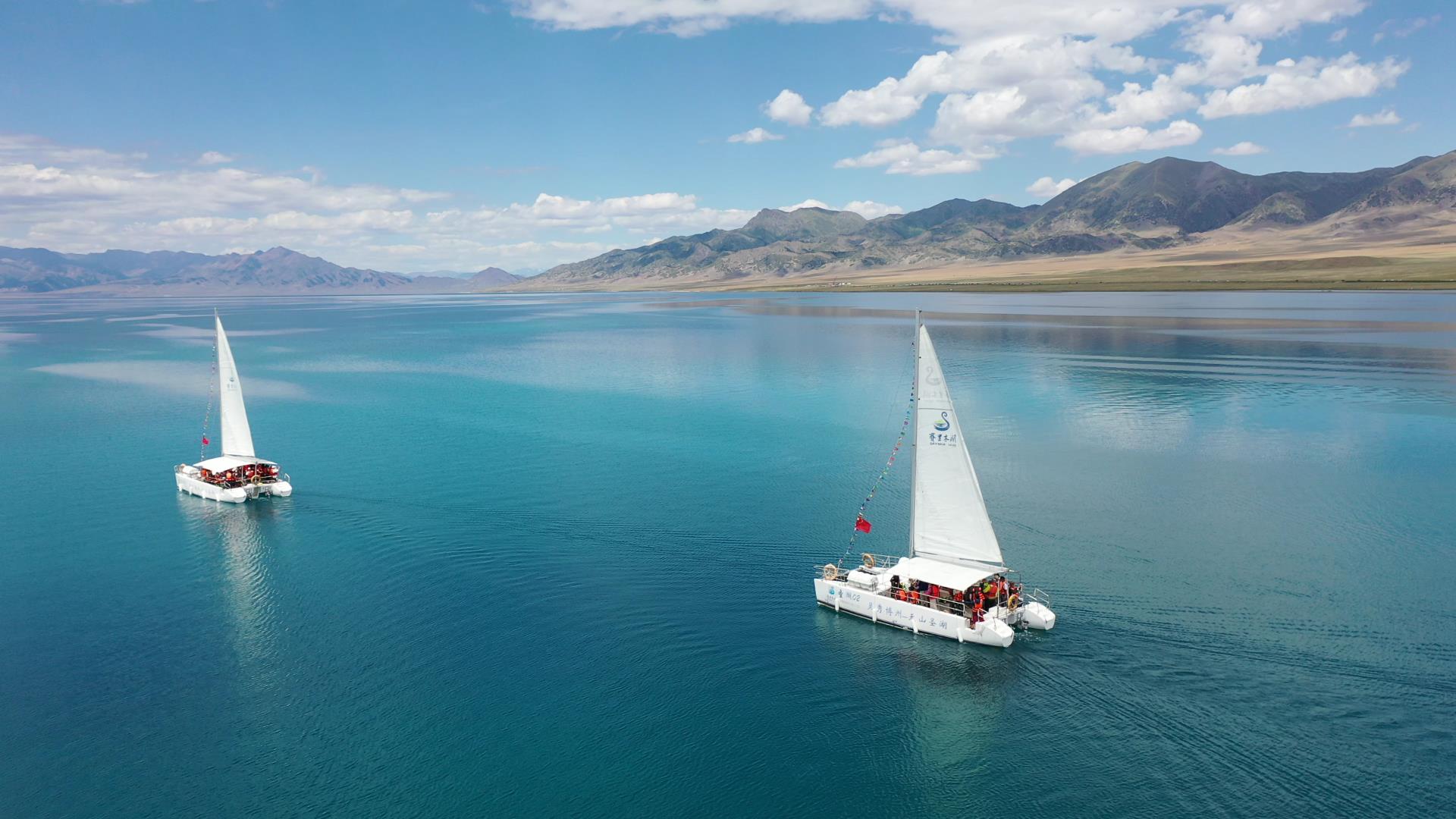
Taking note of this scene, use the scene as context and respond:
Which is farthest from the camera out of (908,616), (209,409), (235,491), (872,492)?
(209,409)

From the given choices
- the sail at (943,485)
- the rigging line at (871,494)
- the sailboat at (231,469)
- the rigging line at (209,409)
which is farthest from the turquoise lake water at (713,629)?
the sail at (943,485)

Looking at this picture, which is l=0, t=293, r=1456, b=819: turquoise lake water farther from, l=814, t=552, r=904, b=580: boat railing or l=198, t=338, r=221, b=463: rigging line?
l=198, t=338, r=221, b=463: rigging line

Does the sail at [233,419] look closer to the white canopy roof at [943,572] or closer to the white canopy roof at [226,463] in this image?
the white canopy roof at [226,463]

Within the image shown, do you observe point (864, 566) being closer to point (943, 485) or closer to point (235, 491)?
point (943, 485)

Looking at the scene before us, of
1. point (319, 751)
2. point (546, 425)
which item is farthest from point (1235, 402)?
point (319, 751)

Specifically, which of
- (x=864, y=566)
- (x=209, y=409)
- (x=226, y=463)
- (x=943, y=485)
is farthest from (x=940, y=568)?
(x=209, y=409)
